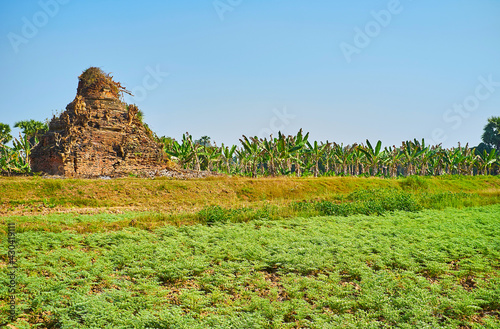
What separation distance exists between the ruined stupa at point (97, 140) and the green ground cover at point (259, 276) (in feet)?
42.5

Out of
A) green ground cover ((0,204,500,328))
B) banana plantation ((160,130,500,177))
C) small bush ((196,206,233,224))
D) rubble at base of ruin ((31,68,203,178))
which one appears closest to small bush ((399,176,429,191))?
banana plantation ((160,130,500,177))

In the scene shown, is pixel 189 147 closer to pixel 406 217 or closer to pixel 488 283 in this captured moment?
pixel 406 217

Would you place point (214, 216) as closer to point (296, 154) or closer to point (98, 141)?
point (98, 141)

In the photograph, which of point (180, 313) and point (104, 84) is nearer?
point (180, 313)

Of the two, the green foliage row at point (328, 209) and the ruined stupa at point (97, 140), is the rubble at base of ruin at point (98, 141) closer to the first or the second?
the ruined stupa at point (97, 140)

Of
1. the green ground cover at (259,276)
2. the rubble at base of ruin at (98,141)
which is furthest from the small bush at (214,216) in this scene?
the rubble at base of ruin at (98,141)

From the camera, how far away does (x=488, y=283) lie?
6746 mm

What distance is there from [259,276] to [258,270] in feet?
1.88

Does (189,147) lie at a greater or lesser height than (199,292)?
greater

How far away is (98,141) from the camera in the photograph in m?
24.6

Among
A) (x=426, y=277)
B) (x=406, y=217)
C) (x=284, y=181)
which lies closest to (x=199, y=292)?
(x=426, y=277)

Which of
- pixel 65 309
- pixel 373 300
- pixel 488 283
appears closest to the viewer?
pixel 65 309

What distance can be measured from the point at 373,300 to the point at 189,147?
2725 centimetres

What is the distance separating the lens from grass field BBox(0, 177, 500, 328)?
5414mm
